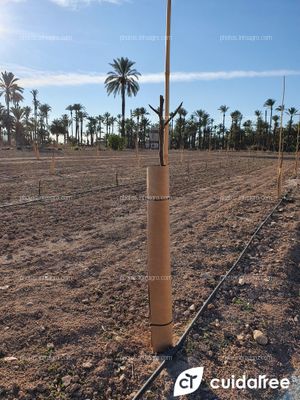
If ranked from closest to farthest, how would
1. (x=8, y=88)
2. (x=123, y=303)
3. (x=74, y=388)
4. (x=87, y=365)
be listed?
(x=74, y=388), (x=87, y=365), (x=123, y=303), (x=8, y=88)

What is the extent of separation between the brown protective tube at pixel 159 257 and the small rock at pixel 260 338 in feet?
2.38

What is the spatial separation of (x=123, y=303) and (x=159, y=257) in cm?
105

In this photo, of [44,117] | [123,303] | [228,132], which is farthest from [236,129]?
[123,303]

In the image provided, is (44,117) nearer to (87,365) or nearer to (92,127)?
(92,127)

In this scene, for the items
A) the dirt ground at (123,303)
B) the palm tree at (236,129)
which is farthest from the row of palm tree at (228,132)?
the dirt ground at (123,303)

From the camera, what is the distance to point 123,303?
324 centimetres

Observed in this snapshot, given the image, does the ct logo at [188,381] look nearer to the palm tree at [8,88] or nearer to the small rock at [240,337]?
the small rock at [240,337]

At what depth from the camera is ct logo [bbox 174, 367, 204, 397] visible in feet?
7.26

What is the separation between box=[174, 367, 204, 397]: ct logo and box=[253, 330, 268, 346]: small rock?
1.97 feet

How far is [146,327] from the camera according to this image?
114 inches

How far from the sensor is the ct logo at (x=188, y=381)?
2214 mm

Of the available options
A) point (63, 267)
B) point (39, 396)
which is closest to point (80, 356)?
point (39, 396)

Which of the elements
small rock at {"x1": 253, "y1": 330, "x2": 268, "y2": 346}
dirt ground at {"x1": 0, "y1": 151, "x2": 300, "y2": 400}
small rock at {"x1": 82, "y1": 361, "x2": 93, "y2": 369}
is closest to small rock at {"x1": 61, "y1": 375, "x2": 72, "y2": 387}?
dirt ground at {"x1": 0, "y1": 151, "x2": 300, "y2": 400}

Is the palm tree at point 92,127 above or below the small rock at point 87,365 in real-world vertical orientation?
above
